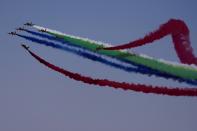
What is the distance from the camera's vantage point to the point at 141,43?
1064 inches

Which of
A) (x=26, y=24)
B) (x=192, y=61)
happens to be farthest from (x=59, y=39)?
(x=192, y=61)

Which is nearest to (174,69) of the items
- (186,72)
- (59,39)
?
(186,72)

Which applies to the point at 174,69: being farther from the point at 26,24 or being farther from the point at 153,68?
the point at 26,24

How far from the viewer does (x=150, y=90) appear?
27.9 m

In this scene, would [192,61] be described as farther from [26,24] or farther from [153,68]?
[26,24]

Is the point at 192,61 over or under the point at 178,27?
under

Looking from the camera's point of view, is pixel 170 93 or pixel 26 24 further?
pixel 26 24

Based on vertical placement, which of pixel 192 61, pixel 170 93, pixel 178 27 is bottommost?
pixel 170 93

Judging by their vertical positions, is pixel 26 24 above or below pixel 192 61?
above

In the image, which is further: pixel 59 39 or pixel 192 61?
pixel 59 39

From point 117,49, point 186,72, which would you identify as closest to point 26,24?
point 117,49

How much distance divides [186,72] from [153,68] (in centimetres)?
206

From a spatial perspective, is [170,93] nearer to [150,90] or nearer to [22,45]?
[150,90]

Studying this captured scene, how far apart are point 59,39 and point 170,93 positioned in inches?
323
